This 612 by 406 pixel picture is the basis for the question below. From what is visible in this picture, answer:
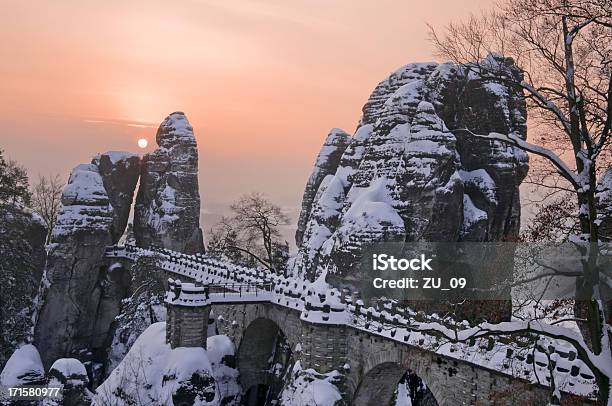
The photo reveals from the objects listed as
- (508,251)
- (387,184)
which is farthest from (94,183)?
(508,251)

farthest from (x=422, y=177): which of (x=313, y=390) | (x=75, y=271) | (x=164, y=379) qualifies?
(x=75, y=271)

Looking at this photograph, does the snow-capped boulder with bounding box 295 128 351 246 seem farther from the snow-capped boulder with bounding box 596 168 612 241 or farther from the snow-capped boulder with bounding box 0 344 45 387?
the snow-capped boulder with bounding box 596 168 612 241

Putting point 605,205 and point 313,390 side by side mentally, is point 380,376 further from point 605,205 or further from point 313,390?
point 605,205

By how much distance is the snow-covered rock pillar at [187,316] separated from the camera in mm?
23406

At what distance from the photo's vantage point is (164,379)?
22.0 meters

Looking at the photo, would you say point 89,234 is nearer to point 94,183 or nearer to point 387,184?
point 94,183

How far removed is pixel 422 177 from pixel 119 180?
1222 inches

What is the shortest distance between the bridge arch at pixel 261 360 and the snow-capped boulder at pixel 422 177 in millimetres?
4587

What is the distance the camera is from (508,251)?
11648 mm

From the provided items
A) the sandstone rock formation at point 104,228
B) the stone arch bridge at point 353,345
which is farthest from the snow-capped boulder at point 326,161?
the stone arch bridge at point 353,345

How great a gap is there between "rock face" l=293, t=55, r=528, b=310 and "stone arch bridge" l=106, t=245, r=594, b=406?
162 inches

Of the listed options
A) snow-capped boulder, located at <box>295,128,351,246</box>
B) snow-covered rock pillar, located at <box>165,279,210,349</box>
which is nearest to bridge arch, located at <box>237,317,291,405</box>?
snow-covered rock pillar, located at <box>165,279,210,349</box>

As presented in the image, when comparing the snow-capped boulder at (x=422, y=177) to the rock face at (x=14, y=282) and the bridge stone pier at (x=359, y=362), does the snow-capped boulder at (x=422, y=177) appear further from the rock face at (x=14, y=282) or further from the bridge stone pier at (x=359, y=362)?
the rock face at (x=14, y=282)

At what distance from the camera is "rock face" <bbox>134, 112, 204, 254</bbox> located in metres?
44.8
